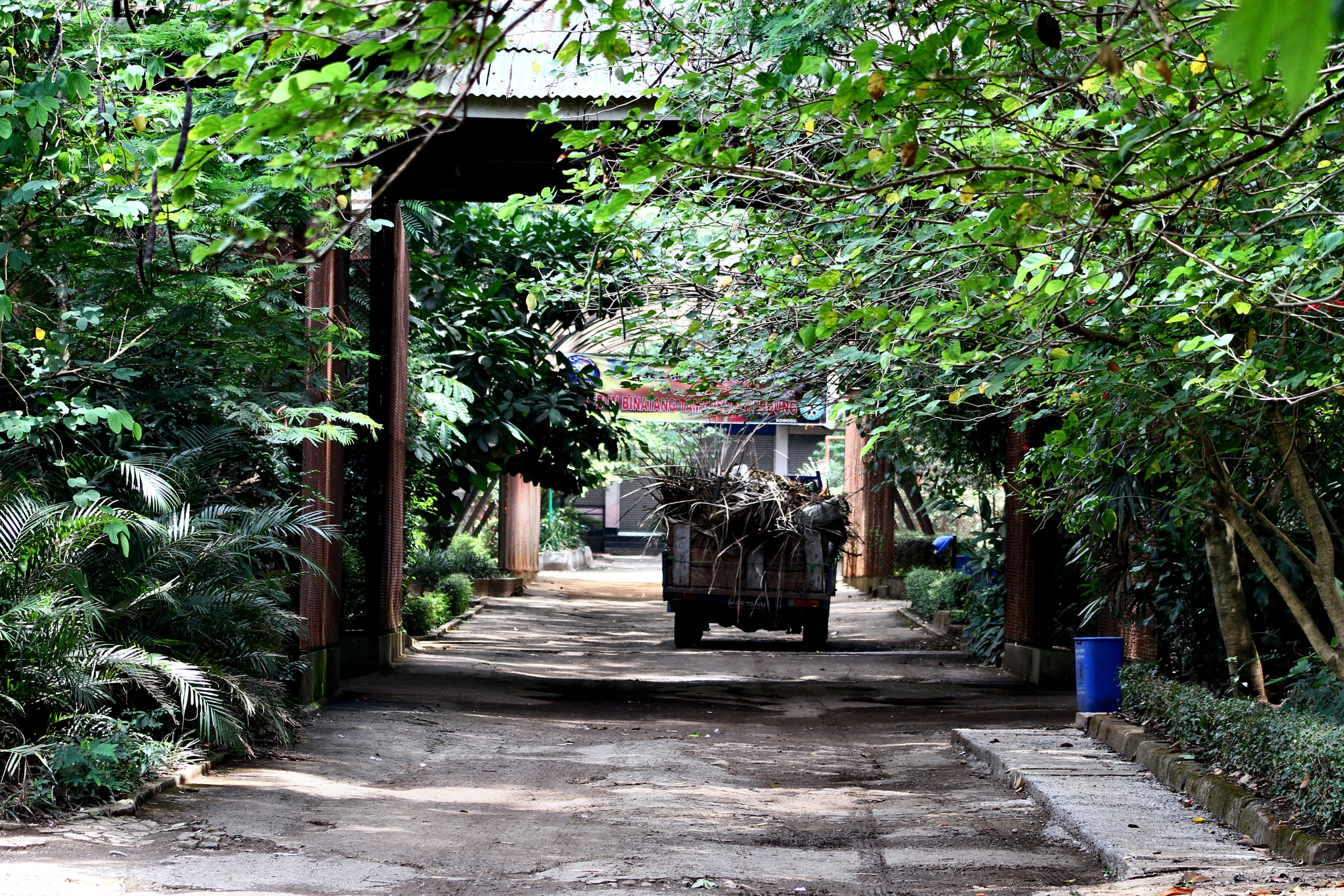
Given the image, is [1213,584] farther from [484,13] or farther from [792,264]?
[484,13]

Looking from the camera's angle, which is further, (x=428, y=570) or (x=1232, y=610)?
(x=428, y=570)

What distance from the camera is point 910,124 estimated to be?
13.8ft

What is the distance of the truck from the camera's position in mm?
18328

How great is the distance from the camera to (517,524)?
1256 inches

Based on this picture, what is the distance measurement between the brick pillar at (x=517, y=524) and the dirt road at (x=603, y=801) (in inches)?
584

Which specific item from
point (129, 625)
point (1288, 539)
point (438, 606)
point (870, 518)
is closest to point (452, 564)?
point (438, 606)

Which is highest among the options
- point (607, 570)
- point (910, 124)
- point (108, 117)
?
point (108, 117)

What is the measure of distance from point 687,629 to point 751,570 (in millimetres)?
1733

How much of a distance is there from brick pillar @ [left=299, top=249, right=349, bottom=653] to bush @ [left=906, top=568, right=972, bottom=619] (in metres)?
10.8

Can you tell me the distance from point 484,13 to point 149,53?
5.61 m

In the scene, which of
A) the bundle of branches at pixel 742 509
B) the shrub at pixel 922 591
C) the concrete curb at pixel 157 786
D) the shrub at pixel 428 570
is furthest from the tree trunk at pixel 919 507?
the concrete curb at pixel 157 786

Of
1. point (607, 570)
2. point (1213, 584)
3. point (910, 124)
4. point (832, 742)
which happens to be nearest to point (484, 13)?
point (910, 124)

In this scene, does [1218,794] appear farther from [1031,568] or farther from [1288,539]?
[1031,568]

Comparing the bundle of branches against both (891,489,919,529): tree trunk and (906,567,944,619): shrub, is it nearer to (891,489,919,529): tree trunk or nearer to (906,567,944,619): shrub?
(906,567,944,619): shrub
